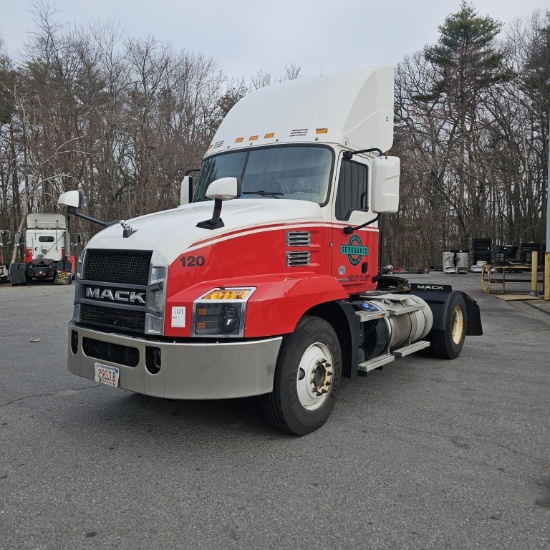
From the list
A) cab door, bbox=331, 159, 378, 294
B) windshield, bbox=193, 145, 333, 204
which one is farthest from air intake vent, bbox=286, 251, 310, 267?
windshield, bbox=193, 145, 333, 204

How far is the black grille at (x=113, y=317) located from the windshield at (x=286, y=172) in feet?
5.83

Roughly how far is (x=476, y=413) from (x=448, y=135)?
34.7 m

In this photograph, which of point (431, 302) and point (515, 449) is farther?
point (431, 302)

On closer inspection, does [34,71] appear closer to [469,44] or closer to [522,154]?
[469,44]

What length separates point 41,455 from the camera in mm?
3787

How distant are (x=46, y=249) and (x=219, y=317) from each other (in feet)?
76.6

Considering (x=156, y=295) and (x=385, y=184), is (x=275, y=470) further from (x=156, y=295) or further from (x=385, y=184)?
(x=385, y=184)

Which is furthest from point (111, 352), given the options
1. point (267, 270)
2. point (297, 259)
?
point (297, 259)

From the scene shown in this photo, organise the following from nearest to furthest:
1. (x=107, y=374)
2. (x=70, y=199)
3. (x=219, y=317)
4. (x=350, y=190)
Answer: (x=219, y=317)
(x=107, y=374)
(x=70, y=199)
(x=350, y=190)

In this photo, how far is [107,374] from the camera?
4031 mm

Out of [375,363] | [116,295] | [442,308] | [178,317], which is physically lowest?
[375,363]

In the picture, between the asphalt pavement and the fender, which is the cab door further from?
the fender

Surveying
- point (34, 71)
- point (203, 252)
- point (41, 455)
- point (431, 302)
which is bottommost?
point (41, 455)

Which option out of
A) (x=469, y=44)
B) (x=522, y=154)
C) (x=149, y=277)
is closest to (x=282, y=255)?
(x=149, y=277)
